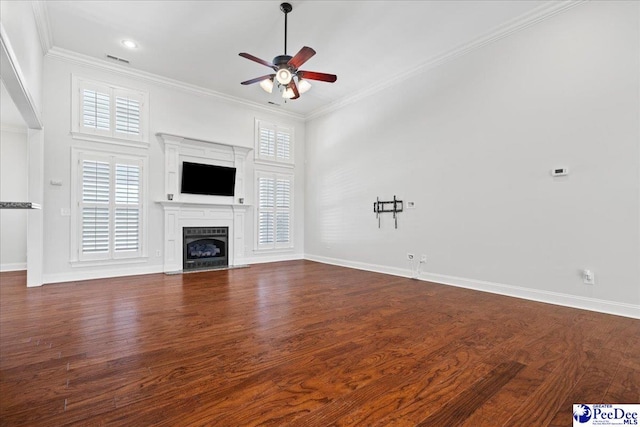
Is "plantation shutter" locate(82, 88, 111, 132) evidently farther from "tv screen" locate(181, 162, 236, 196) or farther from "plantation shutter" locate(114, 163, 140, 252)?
"tv screen" locate(181, 162, 236, 196)

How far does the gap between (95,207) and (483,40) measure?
268 inches

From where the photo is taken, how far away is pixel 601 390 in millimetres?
1875

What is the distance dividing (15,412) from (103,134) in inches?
199

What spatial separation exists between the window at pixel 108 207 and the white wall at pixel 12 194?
2730 millimetres

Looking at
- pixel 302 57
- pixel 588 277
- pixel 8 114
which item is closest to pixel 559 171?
pixel 588 277

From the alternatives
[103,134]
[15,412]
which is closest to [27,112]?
[103,134]

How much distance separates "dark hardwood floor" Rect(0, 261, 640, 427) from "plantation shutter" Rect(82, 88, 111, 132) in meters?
2.97

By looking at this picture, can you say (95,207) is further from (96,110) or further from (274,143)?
(274,143)

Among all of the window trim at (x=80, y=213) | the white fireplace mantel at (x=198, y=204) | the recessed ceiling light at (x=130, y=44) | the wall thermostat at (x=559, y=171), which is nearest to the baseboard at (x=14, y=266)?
the window trim at (x=80, y=213)

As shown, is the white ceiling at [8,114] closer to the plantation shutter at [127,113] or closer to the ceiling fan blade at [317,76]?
the plantation shutter at [127,113]

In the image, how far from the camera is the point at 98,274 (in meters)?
5.38

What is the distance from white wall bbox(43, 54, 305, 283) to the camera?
5.04 meters

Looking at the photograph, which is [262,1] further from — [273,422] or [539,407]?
[539,407]

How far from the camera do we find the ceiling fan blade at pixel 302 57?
3531 mm
